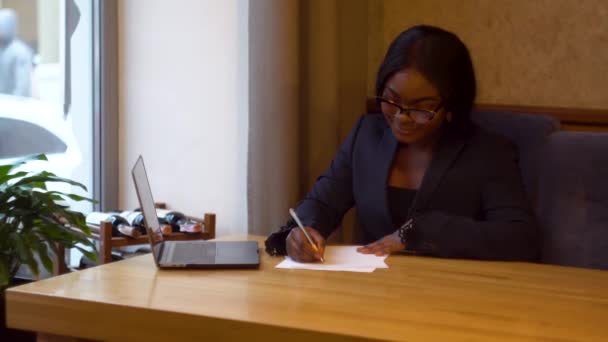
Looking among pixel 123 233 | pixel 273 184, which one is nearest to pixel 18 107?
pixel 123 233

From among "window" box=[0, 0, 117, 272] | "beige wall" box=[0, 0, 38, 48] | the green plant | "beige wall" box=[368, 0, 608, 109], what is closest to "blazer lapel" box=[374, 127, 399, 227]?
"beige wall" box=[368, 0, 608, 109]

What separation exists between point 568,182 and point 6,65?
5.72 ft

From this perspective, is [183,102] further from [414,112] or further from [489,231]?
[489,231]

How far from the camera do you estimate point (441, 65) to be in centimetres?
163

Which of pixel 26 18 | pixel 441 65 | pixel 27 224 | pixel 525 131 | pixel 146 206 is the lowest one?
pixel 27 224

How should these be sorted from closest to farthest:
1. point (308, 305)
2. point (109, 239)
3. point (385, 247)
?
point (308, 305) → point (385, 247) → point (109, 239)

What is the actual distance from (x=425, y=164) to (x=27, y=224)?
1.01 metres

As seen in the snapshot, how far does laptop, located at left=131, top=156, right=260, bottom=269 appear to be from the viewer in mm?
1148

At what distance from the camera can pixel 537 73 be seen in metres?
2.12

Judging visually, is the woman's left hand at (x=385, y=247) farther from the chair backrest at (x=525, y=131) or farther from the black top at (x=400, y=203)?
the chair backrest at (x=525, y=131)

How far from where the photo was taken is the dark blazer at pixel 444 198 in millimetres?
1368

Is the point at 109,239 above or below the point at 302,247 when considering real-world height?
below

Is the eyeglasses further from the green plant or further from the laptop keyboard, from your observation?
the green plant

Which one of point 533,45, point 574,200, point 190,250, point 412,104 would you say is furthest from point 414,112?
point 533,45
